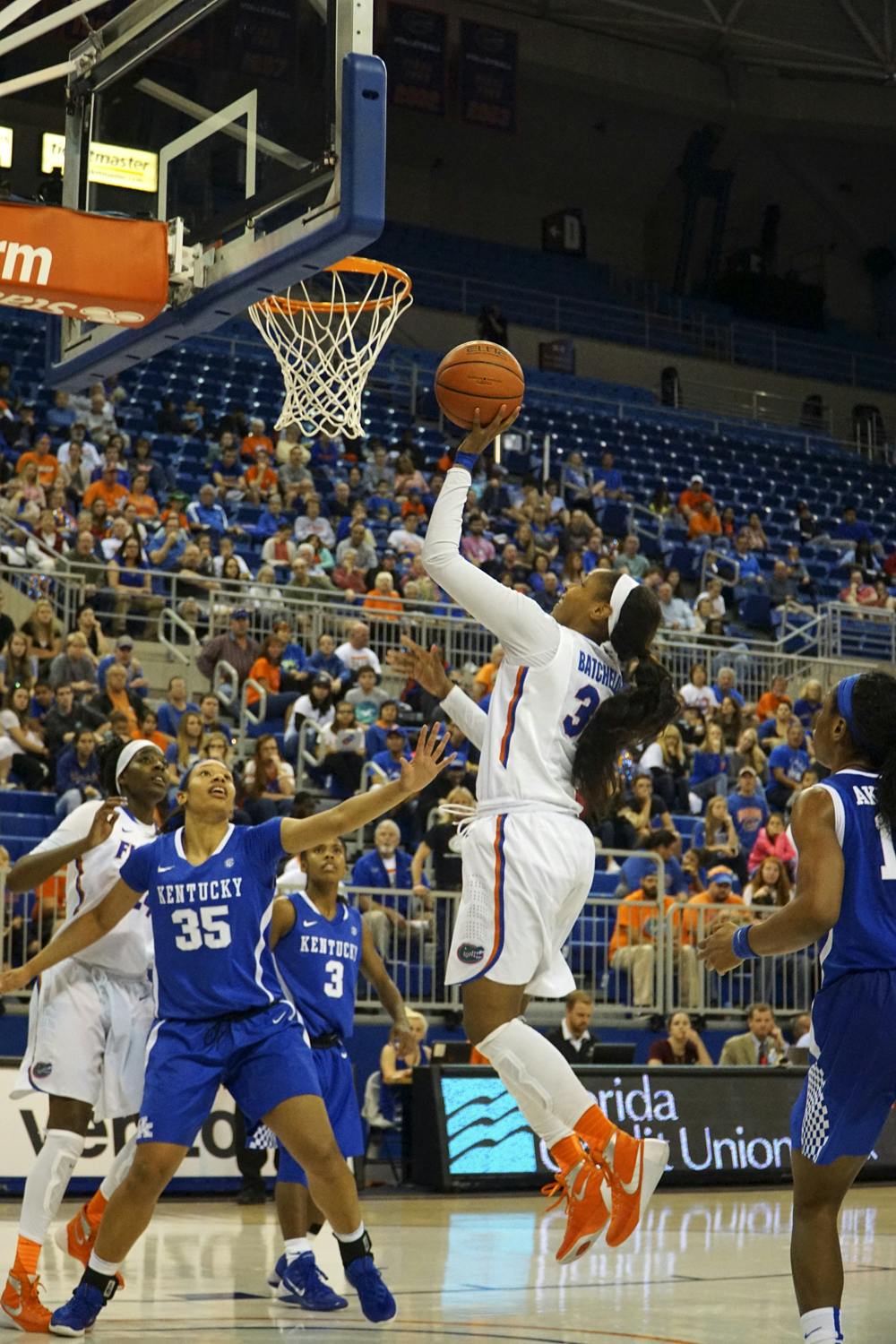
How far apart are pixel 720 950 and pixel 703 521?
20903 millimetres

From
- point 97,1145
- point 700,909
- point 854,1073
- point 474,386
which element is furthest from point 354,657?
point 854,1073

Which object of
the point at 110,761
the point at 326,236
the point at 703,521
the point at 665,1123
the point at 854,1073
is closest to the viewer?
the point at 854,1073

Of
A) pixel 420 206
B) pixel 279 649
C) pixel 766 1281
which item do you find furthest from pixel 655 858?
pixel 420 206

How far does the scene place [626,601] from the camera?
595 cm

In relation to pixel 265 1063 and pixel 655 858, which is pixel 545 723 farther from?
pixel 655 858

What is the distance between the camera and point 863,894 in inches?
198

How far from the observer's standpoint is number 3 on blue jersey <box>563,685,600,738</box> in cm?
581

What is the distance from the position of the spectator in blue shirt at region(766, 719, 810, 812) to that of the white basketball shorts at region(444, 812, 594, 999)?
1283 cm

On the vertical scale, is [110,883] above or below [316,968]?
above

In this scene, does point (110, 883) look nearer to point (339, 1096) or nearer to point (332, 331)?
point (339, 1096)

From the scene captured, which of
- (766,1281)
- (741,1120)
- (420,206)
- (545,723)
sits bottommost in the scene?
(741,1120)

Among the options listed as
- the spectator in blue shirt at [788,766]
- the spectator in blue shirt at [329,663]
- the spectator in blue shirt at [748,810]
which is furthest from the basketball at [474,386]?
the spectator in blue shirt at [788,766]

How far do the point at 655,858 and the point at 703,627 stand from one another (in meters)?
7.50

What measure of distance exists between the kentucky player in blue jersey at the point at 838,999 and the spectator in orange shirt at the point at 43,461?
14399mm
